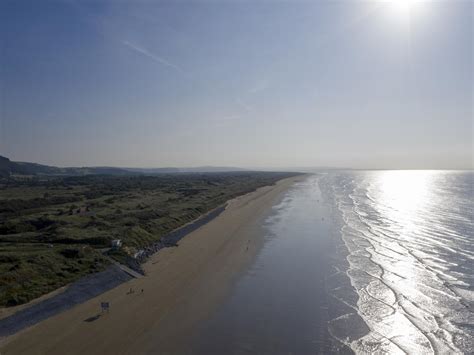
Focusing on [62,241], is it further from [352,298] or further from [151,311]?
[352,298]

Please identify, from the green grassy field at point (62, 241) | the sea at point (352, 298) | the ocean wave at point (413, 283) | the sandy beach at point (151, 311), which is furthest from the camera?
the green grassy field at point (62, 241)

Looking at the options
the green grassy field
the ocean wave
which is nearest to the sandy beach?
the green grassy field

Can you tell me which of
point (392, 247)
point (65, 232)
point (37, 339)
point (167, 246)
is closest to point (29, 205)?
point (65, 232)

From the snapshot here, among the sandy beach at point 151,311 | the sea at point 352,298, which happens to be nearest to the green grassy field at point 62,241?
Result: the sandy beach at point 151,311

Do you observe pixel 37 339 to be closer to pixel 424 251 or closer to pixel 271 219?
pixel 424 251

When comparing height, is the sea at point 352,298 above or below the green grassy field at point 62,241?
below

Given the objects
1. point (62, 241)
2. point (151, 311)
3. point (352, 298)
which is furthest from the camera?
point (62, 241)

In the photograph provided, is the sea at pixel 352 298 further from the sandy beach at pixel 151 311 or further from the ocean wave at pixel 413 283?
the sandy beach at pixel 151 311

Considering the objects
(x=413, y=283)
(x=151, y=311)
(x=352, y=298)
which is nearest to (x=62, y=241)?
(x=151, y=311)

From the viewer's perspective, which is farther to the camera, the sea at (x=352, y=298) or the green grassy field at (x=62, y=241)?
the green grassy field at (x=62, y=241)
